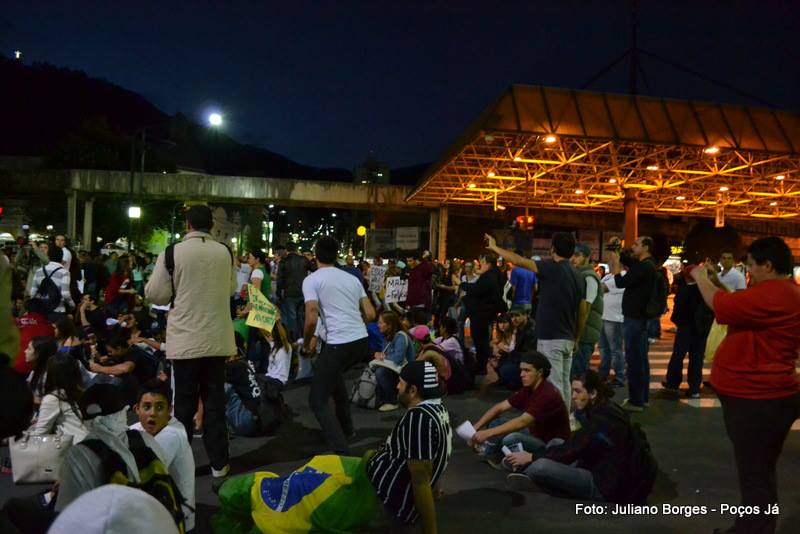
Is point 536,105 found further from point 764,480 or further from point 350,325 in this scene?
point 764,480

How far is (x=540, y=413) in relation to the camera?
557 centimetres

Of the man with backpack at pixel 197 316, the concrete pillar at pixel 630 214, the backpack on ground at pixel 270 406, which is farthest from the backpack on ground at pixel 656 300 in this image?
the concrete pillar at pixel 630 214

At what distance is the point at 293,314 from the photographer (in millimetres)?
11875

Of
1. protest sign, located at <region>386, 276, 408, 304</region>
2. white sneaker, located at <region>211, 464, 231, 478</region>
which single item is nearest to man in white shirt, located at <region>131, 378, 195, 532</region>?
white sneaker, located at <region>211, 464, 231, 478</region>

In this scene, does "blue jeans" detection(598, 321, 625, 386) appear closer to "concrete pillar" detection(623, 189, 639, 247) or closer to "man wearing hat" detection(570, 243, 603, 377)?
"man wearing hat" detection(570, 243, 603, 377)

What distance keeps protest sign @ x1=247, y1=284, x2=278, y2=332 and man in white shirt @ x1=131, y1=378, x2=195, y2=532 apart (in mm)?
3448

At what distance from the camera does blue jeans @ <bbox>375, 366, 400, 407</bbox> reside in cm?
800

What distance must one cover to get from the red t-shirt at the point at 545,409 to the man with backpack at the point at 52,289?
22.3 ft

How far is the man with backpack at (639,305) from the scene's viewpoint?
757cm

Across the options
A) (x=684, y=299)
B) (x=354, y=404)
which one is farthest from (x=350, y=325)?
(x=684, y=299)

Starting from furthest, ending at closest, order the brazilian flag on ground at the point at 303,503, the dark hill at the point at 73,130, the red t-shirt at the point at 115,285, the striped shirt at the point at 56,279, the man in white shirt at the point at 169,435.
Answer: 1. the dark hill at the point at 73,130
2. the red t-shirt at the point at 115,285
3. the striped shirt at the point at 56,279
4. the man in white shirt at the point at 169,435
5. the brazilian flag on ground at the point at 303,503

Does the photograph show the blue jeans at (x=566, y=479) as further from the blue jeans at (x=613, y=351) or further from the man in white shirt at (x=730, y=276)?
the man in white shirt at (x=730, y=276)

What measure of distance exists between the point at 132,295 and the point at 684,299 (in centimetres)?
1001

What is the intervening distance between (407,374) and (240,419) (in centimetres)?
332
